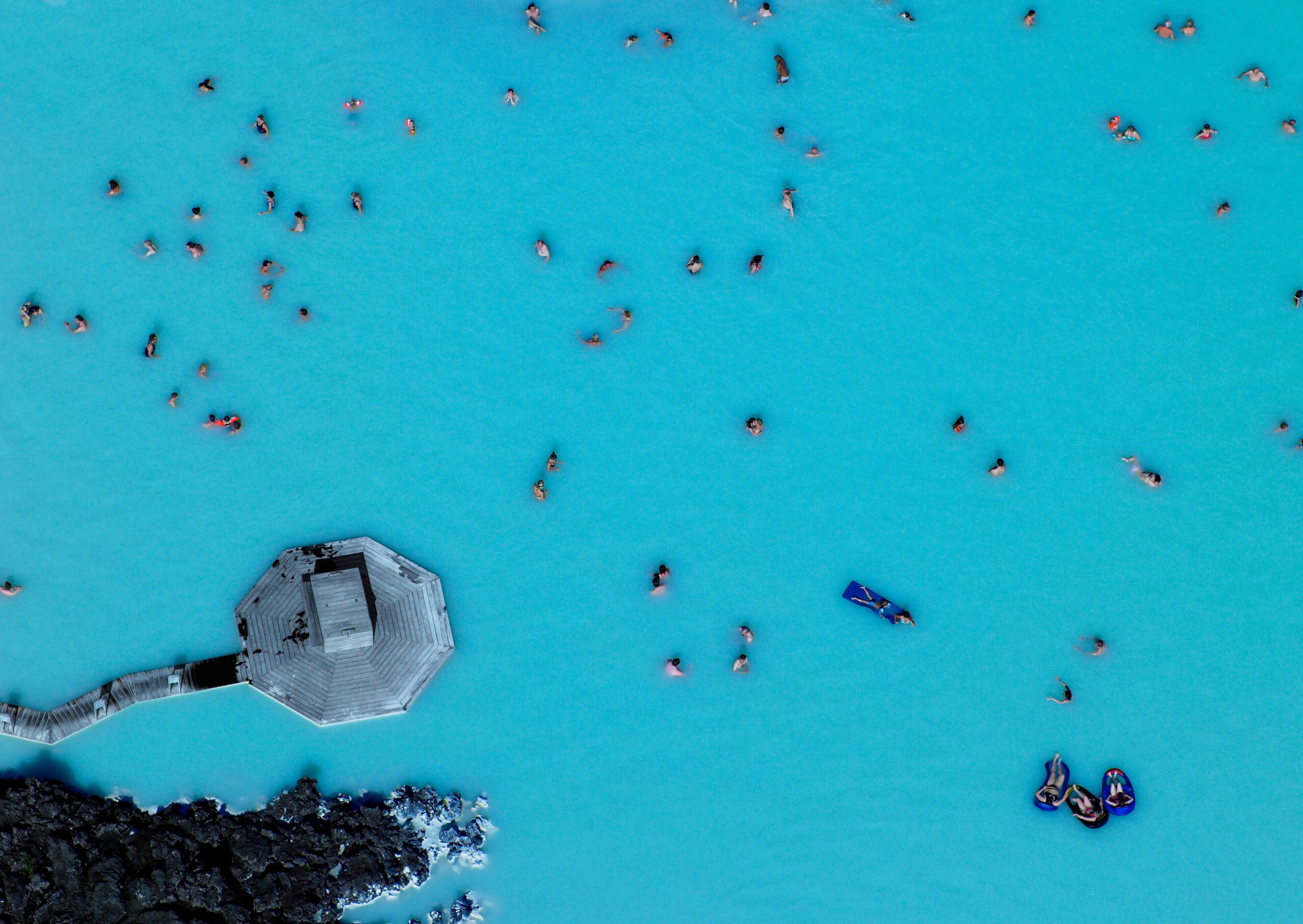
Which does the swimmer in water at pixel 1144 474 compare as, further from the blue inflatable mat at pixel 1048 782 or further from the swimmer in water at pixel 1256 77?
the swimmer in water at pixel 1256 77

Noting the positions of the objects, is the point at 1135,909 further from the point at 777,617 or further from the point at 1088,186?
the point at 1088,186

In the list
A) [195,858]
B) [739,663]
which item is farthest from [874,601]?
[195,858]

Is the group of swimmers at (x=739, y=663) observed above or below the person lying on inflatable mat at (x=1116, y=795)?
above

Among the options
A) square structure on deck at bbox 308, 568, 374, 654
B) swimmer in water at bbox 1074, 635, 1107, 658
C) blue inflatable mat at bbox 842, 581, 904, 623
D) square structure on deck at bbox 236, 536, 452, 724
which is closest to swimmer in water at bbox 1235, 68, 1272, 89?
swimmer in water at bbox 1074, 635, 1107, 658

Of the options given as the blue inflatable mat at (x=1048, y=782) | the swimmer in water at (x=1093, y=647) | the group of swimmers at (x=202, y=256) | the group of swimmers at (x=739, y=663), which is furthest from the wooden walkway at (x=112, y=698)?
the swimmer in water at (x=1093, y=647)

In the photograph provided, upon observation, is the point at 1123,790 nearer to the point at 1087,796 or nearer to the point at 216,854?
the point at 1087,796

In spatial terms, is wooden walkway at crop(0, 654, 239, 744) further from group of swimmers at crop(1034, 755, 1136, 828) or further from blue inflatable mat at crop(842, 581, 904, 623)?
group of swimmers at crop(1034, 755, 1136, 828)

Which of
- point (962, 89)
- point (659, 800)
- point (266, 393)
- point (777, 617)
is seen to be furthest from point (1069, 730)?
point (266, 393)
